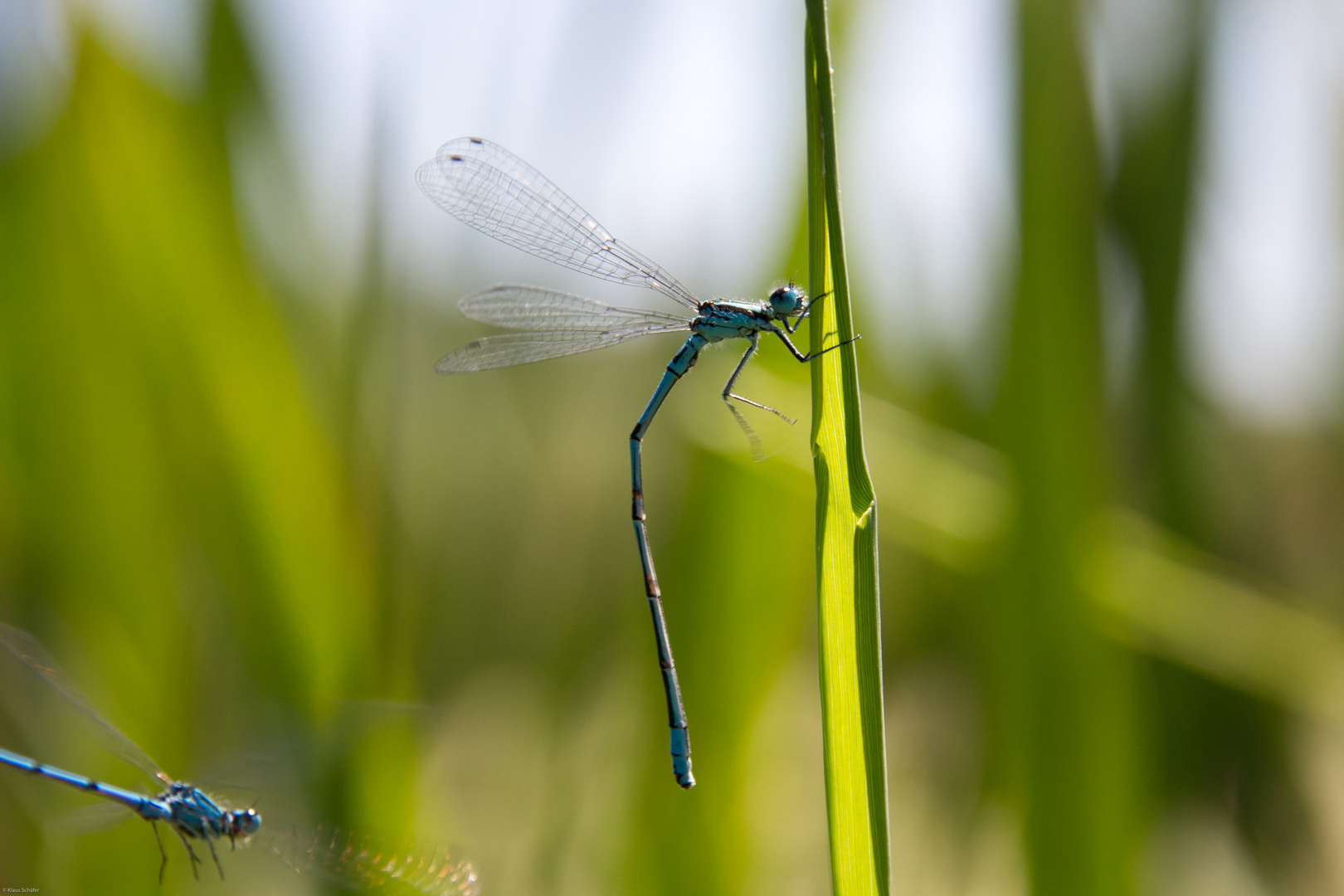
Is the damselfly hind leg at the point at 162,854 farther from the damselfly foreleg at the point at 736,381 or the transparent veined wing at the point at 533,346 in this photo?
the damselfly foreleg at the point at 736,381

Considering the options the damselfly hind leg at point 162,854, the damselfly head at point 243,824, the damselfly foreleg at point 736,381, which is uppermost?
the damselfly foreleg at point 736,381

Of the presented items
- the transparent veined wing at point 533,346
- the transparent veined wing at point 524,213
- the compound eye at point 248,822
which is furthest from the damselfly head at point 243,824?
the transparent veined wing at point 524,213

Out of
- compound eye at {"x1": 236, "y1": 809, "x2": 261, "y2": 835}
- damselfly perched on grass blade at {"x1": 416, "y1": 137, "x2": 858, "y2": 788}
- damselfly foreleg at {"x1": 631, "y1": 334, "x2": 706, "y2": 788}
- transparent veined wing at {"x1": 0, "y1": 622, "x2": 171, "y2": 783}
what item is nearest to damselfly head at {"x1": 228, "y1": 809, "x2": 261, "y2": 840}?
compound eye at {"x1": 236, "y1": 809, "x2": 261, "y2": 835}

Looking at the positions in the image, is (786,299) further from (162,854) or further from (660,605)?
(162,854)

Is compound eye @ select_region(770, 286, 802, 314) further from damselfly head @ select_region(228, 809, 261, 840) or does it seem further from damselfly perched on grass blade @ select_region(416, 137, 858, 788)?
damselfly head @ select_region(228, 809, 261, 840)

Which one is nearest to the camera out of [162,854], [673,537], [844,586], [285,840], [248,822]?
[844,586]

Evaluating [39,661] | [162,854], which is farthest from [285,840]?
[39,661]
